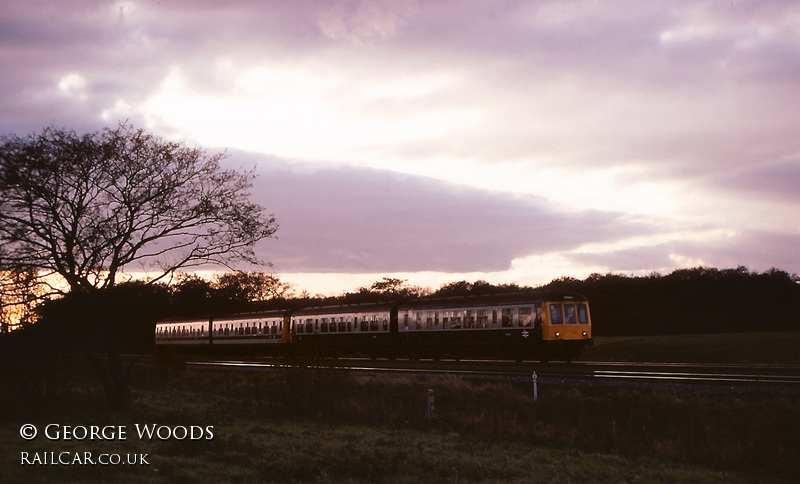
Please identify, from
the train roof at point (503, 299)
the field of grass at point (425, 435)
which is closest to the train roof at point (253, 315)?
the train roof at point (503, 299)

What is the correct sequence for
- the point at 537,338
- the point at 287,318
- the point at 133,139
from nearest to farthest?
the point at 133,139
the point at 537,338
the point at 287,318

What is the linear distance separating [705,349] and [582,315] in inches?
327

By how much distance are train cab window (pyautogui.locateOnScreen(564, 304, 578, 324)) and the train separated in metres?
0.01

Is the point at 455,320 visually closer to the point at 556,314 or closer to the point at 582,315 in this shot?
the point at 556,314

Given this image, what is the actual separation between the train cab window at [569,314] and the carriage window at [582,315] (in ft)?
1.92

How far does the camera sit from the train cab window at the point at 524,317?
102 feet

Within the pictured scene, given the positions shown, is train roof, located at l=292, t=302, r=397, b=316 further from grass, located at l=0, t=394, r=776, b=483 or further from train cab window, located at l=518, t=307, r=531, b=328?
grass, located at l=0, t=394, r=776, b=483

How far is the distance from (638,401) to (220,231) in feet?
47.1

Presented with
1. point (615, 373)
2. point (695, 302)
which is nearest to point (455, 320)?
point (615, 373)

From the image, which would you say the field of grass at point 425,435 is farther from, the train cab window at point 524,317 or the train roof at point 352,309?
the train roof at point 352,309

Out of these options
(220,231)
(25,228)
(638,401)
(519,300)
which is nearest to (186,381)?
(220,231)

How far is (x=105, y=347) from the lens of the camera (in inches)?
821

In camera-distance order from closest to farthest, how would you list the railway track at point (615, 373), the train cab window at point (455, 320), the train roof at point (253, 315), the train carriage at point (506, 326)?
the railway track at point (615, 373), the train carriage at point (506, 326), the train cab window at point (455, 320), the train roof at point (253, 315)

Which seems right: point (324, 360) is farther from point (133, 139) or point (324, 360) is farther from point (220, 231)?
point (133, 139)
